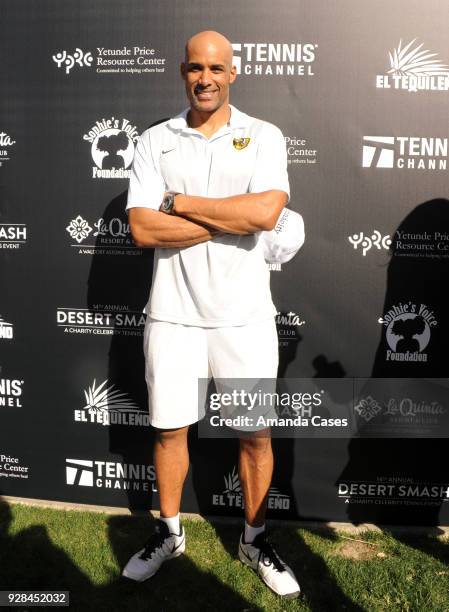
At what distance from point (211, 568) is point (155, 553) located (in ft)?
0.91

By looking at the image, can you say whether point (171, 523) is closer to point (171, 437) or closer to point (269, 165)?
point (171, 437)

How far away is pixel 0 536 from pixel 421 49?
326 centimetres

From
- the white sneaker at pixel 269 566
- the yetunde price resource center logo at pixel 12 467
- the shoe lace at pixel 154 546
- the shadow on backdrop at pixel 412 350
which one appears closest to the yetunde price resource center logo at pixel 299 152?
the shadow on backdrop at pixel 412 350

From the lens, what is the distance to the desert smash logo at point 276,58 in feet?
9.30

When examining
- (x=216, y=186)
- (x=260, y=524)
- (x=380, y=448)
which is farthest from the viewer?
(x=380, y=448)

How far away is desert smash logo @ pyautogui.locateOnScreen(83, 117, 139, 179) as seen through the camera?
3.02 metres

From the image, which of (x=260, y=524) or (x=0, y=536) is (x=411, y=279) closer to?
(x=260, y=524)

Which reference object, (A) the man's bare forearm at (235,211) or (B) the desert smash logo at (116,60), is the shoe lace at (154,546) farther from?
(B) the desert smash logo at (116,60)

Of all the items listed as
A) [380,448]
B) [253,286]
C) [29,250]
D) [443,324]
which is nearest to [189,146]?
[253,286]

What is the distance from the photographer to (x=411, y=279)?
9.77 ft

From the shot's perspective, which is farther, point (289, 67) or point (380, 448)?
point (380, 448)

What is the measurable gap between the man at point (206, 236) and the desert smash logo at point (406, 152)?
0.73 metres

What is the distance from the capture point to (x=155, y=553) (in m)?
2.63

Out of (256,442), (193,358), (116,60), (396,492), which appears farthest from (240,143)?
(396,492)
